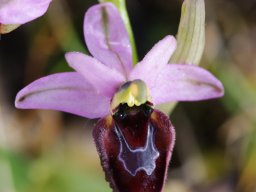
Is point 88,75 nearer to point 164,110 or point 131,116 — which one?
point 131,116

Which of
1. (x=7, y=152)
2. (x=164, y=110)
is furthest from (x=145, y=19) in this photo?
(x=164, y=110)

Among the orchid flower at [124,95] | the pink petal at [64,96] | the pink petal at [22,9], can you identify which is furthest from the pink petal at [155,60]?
the pink petal at [22,9]

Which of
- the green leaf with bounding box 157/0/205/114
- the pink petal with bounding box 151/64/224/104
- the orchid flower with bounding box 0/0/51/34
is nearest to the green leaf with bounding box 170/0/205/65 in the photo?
the green leaf with bounding box 157/0/205/114

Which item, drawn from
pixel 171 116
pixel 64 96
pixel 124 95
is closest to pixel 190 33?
pixel 124 95

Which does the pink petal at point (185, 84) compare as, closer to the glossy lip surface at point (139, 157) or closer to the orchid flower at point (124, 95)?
the orchid flower at point (124, 95)

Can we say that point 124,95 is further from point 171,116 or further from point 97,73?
point 171,116
